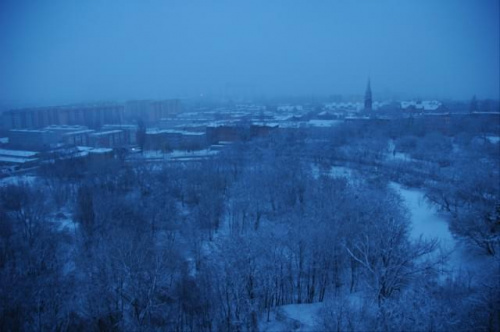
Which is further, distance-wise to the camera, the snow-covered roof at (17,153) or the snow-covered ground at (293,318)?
the snow-covered roof at (17,153)

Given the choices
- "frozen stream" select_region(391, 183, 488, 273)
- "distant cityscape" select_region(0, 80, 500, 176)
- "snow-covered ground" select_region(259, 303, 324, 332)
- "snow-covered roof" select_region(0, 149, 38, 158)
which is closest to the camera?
"snow-covered ground" select_region(259, 303, 324, 332)

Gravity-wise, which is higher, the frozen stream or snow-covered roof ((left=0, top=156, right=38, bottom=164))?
snow-covered roof ((left=0, top=156, right=38, bottom=164))

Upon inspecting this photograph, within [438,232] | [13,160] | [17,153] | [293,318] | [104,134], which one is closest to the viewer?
[293,318]

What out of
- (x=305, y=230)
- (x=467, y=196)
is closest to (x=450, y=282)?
(x=305, y=230)

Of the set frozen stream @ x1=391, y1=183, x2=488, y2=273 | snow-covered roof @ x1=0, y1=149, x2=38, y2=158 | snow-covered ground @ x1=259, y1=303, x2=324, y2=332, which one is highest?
snow-covered roof @ x1=0, y1=149, x2=38, y2=158

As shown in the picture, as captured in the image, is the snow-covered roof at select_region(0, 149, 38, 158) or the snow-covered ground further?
the snow-covered roof at select_region(0, 149, 38, 158)

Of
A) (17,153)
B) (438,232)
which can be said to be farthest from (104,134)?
(438,232)

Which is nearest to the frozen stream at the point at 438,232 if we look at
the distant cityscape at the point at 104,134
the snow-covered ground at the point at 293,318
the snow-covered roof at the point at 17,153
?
the snow-covered ground at the point at 293,318

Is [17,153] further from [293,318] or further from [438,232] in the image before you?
[438,232]

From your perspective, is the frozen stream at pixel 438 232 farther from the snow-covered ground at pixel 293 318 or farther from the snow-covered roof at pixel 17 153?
the snow-covered roof at pixel 17 153

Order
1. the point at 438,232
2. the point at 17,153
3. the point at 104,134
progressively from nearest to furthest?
the point at 438,232 < the point at 17,153 < the point at 104,134

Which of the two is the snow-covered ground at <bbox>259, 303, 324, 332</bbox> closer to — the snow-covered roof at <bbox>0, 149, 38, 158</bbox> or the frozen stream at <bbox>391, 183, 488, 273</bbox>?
the frozen stream at <bbox>391, 183, 488, 273</bbox>

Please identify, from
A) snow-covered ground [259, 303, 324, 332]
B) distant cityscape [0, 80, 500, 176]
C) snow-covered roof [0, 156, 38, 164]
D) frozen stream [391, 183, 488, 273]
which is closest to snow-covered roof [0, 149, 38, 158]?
distant cityscape [0, 80, 500, 176]
